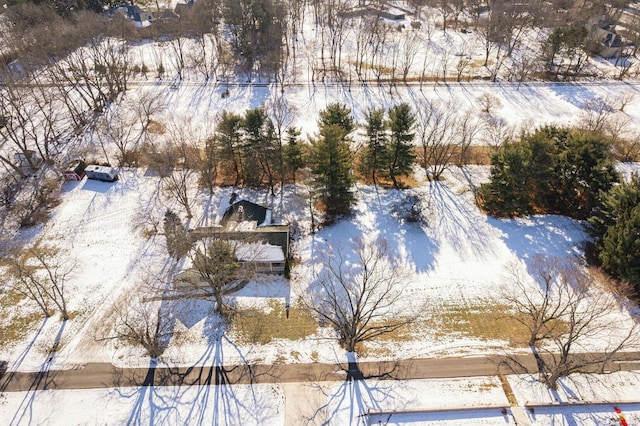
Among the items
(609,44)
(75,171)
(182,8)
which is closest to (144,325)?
(75,171)

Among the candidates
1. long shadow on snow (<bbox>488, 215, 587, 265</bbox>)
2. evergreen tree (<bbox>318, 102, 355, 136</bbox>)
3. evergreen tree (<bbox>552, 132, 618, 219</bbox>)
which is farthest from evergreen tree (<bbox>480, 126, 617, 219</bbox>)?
evergreen tree (<bbox>318, 102, 355, 136</bbox>)

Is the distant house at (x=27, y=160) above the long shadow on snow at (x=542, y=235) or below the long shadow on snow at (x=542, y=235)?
above

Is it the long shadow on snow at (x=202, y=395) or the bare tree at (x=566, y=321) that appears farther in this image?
the bare tree at (x=566, y=321)

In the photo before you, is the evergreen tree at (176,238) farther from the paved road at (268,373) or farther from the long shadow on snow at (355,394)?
the long shadow on snow at (355,394)

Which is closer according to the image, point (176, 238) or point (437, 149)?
point (176, 238)

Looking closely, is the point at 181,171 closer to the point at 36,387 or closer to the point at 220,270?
the point at 220,270

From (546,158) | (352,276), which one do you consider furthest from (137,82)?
(546,158)

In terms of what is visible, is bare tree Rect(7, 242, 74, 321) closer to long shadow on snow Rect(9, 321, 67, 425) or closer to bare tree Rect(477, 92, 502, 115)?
long shadow on snow Rect(9, 321, 67, 425)

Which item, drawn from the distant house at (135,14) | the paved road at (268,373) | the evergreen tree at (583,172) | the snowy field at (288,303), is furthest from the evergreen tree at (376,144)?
the distant house at (135,14)
